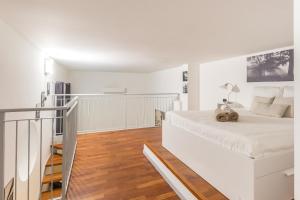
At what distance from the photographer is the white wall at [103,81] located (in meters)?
6.77

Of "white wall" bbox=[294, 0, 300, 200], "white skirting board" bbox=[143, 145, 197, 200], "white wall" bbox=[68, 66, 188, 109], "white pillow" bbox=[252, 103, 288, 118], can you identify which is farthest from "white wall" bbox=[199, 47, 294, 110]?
"white wall" bbox=[294, 0, 300, 200]

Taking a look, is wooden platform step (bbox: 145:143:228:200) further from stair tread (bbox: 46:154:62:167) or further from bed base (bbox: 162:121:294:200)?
stair tread (bbox: 46:154:62:167)

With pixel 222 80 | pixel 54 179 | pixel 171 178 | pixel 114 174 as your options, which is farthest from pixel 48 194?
pixel 222 80

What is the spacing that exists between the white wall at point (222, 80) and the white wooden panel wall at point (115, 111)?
65.7 inches

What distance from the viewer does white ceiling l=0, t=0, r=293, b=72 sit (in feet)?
5.26

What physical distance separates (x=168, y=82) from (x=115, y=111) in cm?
253

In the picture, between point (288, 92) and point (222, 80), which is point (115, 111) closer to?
point (222, 80)

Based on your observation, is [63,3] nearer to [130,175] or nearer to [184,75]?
[130,175]

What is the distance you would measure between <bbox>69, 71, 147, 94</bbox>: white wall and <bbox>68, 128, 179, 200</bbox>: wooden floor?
351 centimetres

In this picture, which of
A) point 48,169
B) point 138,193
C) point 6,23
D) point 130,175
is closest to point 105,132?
point 48,169

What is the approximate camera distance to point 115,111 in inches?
285

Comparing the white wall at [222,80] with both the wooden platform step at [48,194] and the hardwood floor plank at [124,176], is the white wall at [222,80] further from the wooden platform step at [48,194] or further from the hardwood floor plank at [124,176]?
the wooden platform step at [48,194]

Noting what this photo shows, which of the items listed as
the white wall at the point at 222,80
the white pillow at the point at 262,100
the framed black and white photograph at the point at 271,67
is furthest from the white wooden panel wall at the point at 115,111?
the white pillow at the point at 262,100

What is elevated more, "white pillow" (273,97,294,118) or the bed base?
"white pillow" (273,97,294,118)
